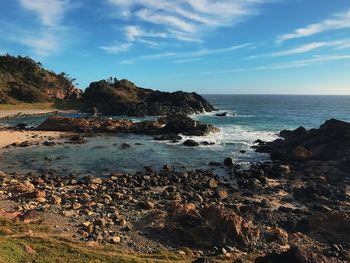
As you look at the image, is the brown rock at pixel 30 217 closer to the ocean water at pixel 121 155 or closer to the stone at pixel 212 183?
the ocean water at pixel 121 155

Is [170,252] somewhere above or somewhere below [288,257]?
below

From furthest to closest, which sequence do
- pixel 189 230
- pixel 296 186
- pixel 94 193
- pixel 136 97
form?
pixel 136 97
pixel 296 186
pixel 94 193
pixel 189 230

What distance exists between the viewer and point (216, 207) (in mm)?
22500

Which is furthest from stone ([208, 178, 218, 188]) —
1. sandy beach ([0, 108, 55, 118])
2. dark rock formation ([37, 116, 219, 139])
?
sandy beach ([0, 108, 55, 118])

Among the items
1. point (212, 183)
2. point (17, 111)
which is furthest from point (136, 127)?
point (17, 111)

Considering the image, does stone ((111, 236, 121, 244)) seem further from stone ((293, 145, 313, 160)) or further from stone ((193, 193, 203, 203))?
stone ((293, 145, 313, 160))

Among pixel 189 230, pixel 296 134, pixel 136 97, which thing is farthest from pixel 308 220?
pixel 136 97

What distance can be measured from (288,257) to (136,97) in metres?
122

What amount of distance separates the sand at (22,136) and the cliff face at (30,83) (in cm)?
5911

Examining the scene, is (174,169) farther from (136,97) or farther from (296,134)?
(136,97)

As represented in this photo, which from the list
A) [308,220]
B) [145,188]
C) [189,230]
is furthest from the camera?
[145,188]

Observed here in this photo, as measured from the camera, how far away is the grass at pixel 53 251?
1570 centimetres

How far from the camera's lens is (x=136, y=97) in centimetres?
13412

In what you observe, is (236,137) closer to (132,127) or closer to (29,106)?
(132,127)
